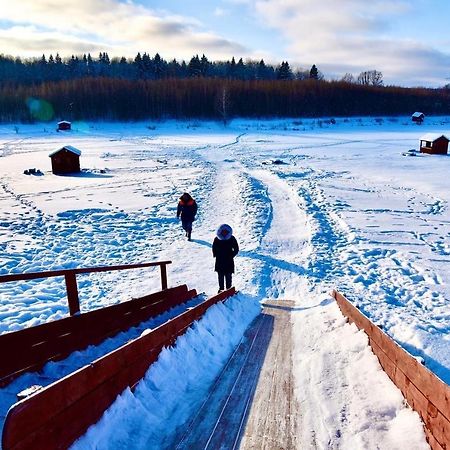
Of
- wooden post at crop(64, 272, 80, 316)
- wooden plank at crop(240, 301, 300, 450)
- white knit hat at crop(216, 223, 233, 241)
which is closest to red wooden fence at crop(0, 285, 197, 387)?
wooden post at crop(64, 272, 80, 316)

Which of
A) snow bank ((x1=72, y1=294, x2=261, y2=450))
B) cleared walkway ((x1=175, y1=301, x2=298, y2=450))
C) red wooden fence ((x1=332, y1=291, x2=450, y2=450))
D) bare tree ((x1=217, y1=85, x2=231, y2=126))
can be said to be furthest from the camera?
bare tree ((x1=217, y1=85, x2=231, y2=126))

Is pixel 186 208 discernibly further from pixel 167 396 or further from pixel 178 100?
pixel 178 100

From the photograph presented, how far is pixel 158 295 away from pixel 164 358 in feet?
10.2

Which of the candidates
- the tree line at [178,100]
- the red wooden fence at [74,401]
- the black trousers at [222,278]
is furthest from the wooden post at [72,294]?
the tree line at [178,100]

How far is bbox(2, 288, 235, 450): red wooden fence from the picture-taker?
207 centimetres

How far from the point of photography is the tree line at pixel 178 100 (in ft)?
245

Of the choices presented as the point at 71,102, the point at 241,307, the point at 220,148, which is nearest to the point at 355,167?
the point at 220,148

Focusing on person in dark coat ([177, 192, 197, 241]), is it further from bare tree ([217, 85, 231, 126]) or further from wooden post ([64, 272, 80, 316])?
bare tree ([217, 85, 231, 126])

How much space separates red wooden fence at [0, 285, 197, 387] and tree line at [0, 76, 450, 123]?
67.1 m

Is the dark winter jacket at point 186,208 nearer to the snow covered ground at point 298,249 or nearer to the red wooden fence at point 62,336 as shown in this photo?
the snow covered ground at point 298,249

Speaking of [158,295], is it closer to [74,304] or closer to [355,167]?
[74,304]

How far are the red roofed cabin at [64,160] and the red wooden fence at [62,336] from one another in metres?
23.4

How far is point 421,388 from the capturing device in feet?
9.95

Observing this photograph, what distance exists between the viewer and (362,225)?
1451cm
